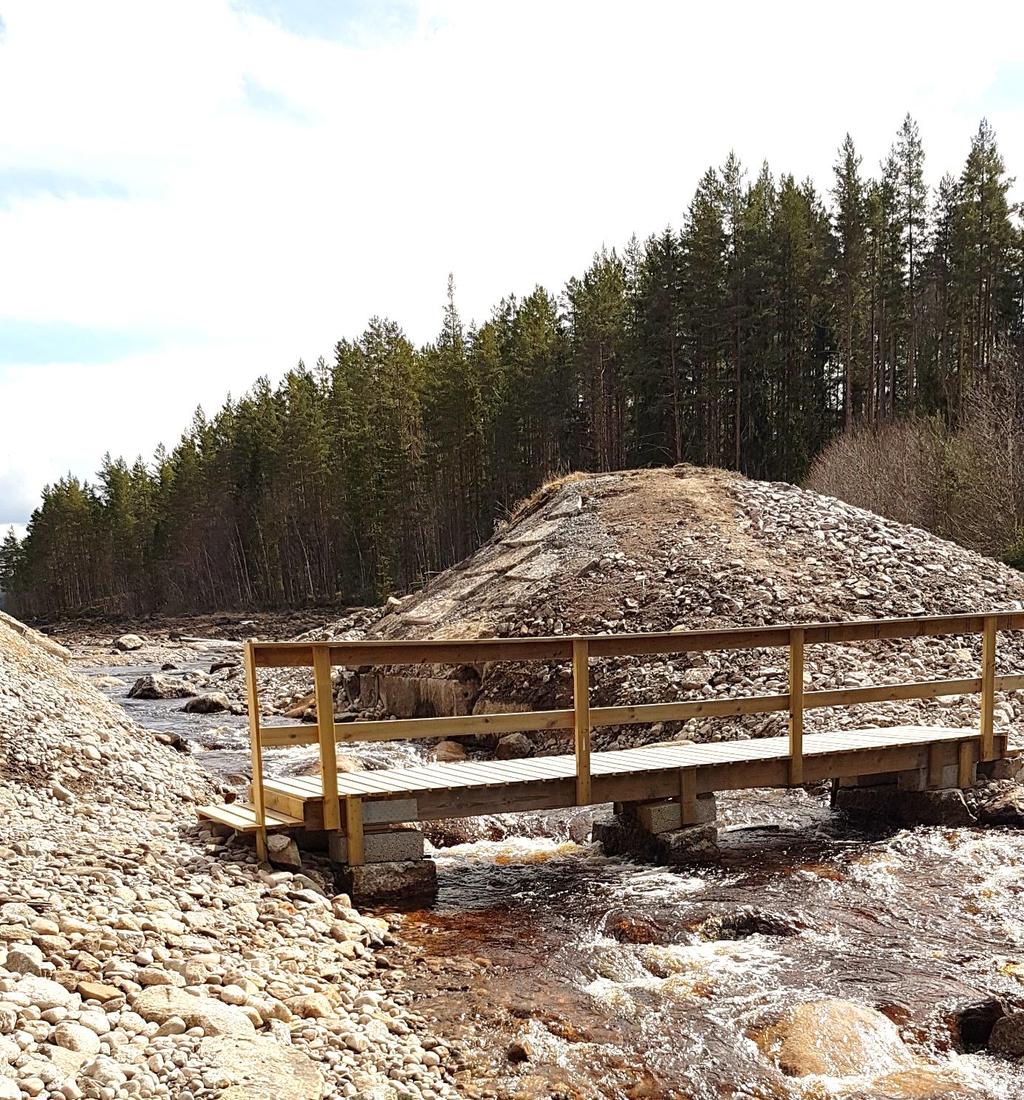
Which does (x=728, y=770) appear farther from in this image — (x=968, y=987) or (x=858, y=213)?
(x=858, y=213)

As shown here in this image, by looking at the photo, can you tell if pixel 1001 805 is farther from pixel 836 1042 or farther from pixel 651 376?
pixel 651 376

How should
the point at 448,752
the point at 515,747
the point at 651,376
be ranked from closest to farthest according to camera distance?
the point at 515,747 → the point at 448,752 → the point at 651,376

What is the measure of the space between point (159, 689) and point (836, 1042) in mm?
21512

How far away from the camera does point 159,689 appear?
23812 millimetres

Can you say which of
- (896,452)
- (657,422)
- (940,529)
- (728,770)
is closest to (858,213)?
(657,422)

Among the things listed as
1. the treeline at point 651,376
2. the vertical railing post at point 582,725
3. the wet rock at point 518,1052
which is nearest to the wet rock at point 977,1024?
the wet rock at point 518,1052

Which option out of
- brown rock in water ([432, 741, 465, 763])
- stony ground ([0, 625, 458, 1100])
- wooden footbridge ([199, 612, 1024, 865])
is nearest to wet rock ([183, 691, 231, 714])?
brown rock in water ([432, 741, 465, 763])

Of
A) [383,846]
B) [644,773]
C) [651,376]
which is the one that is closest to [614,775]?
[644,773]

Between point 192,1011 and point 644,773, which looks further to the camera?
point 644,773

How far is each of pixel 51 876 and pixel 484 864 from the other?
363 centimetres

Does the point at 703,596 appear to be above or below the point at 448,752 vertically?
above

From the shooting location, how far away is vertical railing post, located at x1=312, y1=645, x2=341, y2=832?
6.88m

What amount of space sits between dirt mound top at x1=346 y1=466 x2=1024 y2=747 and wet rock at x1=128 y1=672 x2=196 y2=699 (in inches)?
246

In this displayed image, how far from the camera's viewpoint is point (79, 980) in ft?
15.1
